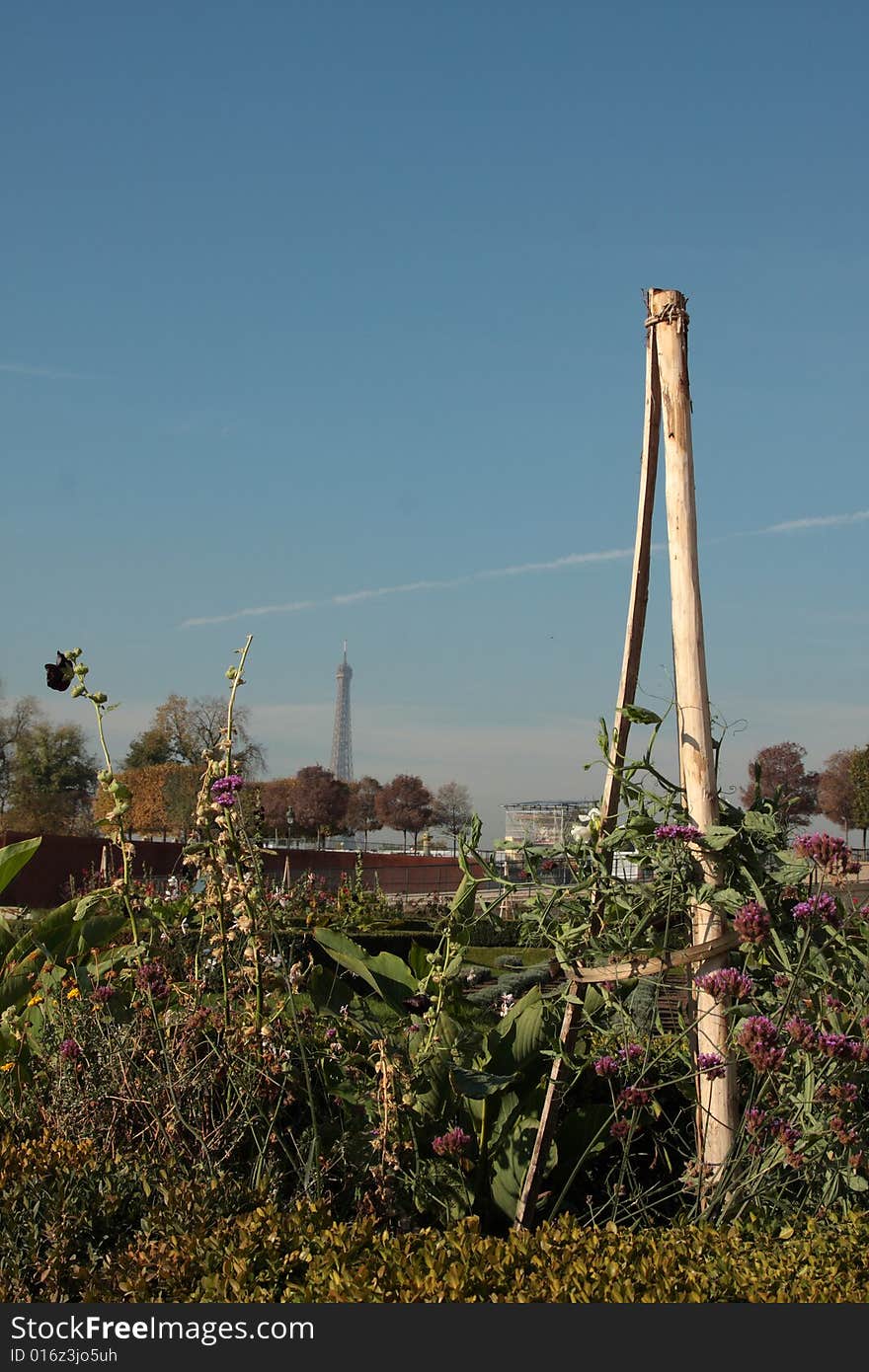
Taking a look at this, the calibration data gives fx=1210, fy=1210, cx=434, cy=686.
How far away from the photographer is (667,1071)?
3822 mm

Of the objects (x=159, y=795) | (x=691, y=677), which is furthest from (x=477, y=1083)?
(x=159, y=795)

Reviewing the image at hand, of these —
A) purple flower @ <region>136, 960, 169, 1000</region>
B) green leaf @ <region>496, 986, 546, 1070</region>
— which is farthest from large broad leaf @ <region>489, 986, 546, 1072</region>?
purple flower @ <region>136, 960, 169, 1000</region>

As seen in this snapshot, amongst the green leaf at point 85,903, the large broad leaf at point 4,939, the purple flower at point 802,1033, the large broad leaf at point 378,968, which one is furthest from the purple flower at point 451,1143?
the large broad leaf at point 4,939

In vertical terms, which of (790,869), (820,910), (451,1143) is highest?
(790,869)

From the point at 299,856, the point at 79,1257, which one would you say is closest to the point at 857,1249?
the point at 79,1257

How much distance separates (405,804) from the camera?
2562 inches

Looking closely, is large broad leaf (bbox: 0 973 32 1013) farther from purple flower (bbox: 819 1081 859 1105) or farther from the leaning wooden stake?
purple flower (bbox: 819 1081 859 1105)

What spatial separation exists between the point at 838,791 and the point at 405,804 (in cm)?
2258

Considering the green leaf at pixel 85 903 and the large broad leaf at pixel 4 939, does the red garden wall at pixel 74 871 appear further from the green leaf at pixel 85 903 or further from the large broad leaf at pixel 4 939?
the green leaf at pixel 85 903

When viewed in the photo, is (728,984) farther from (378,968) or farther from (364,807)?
(364,807)

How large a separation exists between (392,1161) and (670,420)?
7.83ft

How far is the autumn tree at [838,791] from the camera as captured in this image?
5292 centimetres

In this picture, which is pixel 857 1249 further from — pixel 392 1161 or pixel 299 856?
pixel 299 856

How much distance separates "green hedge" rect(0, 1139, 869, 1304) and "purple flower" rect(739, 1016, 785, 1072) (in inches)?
15.1
